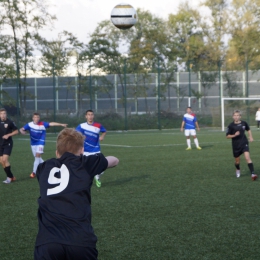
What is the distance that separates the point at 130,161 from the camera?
18641 mm

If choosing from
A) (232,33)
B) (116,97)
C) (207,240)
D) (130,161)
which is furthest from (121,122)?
(207,240)

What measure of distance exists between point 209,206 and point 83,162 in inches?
223

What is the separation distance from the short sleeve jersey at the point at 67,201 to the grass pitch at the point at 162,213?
7.90 ft

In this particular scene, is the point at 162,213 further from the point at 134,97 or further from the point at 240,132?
the point at 134,97

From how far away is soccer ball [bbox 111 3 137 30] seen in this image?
72.5 ft

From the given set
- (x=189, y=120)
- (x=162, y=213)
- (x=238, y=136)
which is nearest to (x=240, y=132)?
(x=238, y=136)

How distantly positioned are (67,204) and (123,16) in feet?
60.6

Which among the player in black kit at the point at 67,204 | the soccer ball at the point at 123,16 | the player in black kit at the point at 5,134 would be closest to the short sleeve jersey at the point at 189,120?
the soccer ball at the point at 123,16

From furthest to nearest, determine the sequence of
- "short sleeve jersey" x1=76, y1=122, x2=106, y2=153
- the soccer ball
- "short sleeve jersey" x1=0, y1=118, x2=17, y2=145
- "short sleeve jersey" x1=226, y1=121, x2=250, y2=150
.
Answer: the soccer ball → "short sleeve jersey" x1=0, y1=118, x2=17, y2=145 → "short sleeve jersey" x1=226, y1=121, x2=250, y2=150 → "short sleeve jersey" x1=76, y1=122, x2=106, y2=153

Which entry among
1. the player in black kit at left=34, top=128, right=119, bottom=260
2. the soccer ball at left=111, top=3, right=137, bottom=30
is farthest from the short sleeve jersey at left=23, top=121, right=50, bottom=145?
the player in black kit at left=34, top=128, right=119, bottom=260

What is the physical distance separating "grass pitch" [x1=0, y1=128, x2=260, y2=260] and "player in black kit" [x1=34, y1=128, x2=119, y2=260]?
2412 millimetres

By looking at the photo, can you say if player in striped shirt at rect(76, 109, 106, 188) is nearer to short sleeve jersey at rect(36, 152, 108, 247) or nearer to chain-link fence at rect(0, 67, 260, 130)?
short sleeve jersey at rect(36, 152, 108, 247)

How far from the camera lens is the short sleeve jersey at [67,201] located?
4.12 metres

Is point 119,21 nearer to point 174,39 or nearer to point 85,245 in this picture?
point 85,245
